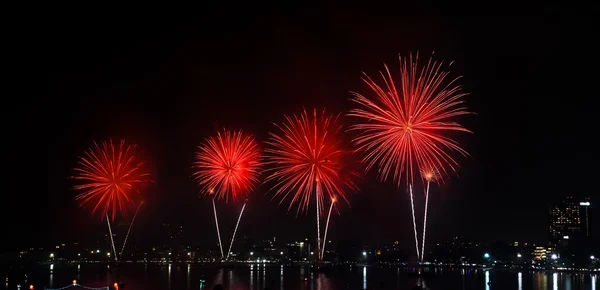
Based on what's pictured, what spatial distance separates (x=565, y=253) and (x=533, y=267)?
9.66m

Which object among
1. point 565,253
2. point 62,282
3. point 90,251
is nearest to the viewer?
point 62,282

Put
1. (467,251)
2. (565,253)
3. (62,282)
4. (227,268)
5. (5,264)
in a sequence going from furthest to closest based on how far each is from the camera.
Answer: (467,251) < (565,253) < (227,268) < (5,264) < (62,282)

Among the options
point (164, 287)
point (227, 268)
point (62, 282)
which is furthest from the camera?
point (227, 268)

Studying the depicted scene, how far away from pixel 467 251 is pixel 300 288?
10903 centimetres

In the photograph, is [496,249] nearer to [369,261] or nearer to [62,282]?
[369,261]

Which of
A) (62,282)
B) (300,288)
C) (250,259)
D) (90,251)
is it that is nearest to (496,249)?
(250,259)

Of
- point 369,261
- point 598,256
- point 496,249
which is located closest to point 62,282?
point 369,261

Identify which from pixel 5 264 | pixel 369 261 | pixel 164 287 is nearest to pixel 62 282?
pixel 164 287

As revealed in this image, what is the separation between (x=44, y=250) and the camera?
445 feet

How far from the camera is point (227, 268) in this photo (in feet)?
433

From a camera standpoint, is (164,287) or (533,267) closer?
(164,287)

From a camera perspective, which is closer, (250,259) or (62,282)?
(62,282)

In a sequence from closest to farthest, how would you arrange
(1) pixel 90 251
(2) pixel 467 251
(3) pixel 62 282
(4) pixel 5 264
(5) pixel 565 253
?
1. (3) pixel 62 282
2. (4) pixel 5 264
3. (1) pixel 90 251
4. (5) pixel 565 253
5. (2) pixel 467 251

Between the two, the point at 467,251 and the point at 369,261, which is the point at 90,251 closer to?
the point at 369,261
